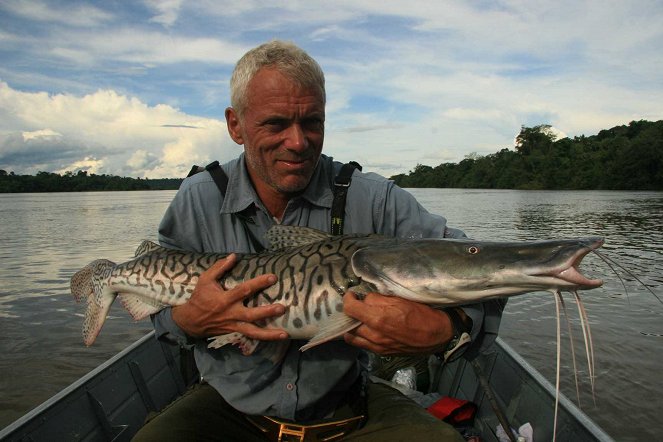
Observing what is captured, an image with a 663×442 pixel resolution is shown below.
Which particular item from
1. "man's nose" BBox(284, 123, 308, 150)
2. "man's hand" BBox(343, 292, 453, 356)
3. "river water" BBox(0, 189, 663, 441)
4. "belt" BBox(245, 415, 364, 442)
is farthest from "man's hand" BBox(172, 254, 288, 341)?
"river water" BBox(0, 189, 663, 441)

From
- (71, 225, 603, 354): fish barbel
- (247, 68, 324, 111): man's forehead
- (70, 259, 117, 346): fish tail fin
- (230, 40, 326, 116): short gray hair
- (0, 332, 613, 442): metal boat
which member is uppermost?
(230, 40, 326, 116): short gray hair

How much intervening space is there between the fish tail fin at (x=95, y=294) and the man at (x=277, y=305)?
1.92 feet

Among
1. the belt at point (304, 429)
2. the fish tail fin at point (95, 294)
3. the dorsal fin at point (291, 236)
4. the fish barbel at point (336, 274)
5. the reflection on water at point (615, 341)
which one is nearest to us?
the fish barbel at point (336, 274)

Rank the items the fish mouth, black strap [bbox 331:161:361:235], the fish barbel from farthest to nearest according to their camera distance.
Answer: black strap [bbox 331:161:361:235] → the fish barbel → the fish mouth

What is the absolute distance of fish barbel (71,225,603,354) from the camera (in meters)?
2.19

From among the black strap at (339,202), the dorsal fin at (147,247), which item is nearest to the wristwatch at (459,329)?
the black strap at (339,202)

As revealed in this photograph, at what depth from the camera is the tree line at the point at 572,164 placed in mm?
76312

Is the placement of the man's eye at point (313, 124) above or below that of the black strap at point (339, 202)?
above

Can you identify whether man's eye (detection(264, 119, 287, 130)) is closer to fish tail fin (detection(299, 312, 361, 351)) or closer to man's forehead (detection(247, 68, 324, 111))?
man's forehead (detection(247, 68, 324, 111))

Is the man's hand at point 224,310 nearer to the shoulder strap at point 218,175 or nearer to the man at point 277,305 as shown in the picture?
the man at point 277,305

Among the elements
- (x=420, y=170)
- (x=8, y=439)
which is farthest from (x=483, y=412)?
(x=420, y=170)

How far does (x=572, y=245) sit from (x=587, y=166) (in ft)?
325

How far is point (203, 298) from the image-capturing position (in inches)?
114

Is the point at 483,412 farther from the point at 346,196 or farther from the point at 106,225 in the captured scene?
the point at 106,225
